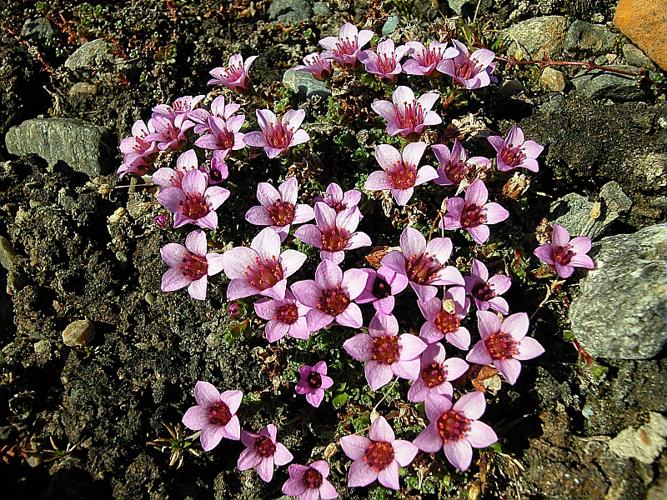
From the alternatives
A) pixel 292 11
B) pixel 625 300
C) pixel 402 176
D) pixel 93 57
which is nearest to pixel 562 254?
pixel 625 300

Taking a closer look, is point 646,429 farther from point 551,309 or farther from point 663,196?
point 663,196

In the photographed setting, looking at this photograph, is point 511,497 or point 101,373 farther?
point 101,373

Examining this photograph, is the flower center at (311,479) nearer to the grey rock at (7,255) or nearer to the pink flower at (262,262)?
the pink flower at (262,262)

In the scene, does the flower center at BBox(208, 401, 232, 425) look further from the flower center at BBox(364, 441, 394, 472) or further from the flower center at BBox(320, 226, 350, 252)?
the flower center at BBox(320, 226, 350, 252)

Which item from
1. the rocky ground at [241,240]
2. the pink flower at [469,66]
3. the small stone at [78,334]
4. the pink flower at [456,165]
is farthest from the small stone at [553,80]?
the small stone at [78,334]

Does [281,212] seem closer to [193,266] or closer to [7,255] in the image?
[193,266]

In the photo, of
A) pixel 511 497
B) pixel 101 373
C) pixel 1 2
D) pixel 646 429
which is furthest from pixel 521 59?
pixel 1 2
